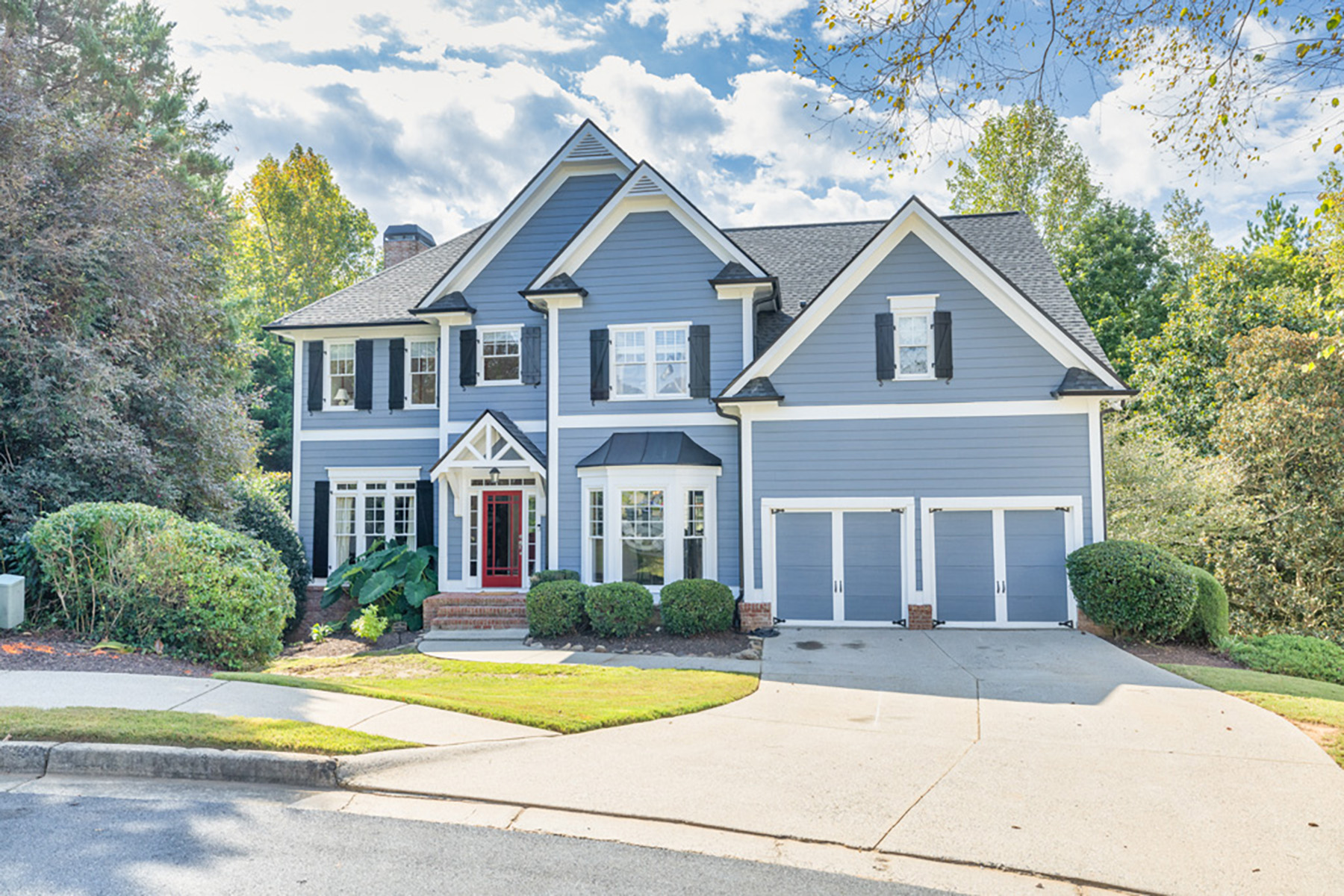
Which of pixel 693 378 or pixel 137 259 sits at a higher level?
pixel 137 259

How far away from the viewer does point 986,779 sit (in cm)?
611

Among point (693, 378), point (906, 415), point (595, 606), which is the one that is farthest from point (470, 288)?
point (906, 415)

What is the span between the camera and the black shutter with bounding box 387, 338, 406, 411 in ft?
59.3

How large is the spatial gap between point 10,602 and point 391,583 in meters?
6.59

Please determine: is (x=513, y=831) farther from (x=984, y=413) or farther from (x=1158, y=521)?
(x=1158, y=521)

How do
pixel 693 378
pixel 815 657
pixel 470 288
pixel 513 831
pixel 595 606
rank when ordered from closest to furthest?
pixel 513 831 < pixel 815 657 < pixel 595 606 < pixel 693 378 < pixel 470 288

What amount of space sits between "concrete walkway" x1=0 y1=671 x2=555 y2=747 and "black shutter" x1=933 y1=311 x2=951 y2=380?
9.78m

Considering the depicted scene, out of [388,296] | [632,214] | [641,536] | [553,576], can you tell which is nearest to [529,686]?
[553,576]

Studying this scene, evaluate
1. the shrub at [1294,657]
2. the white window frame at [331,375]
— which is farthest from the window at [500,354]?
the shrub at [1294,657]

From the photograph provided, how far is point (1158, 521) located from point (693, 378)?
9.52m

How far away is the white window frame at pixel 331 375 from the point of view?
60.4 feet

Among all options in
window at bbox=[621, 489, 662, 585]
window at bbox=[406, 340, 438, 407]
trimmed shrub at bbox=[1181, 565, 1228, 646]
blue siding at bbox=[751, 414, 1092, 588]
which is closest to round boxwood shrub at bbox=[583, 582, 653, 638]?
window at bbox=[621, 489, 662, 585]

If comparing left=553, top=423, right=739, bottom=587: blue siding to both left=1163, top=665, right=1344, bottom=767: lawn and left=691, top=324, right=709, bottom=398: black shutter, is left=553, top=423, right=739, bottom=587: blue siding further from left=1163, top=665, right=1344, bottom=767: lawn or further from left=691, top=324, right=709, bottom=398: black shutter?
left=1163, top=665, right=1344, bottom=767: lawn

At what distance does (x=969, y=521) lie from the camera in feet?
45.8
